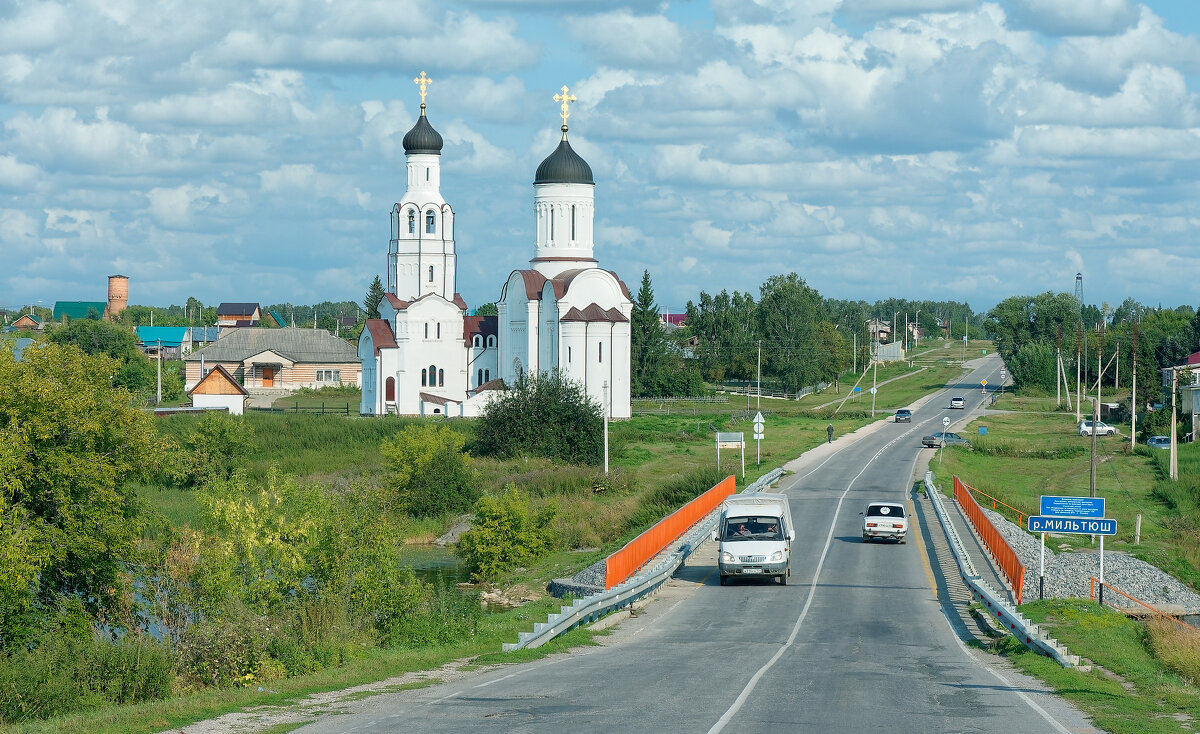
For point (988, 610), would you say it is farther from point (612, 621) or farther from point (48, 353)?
point (48, 353)

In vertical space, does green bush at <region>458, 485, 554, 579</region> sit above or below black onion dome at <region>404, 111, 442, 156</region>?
below

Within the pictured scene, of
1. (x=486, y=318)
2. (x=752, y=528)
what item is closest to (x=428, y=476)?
(x=752, y=528)

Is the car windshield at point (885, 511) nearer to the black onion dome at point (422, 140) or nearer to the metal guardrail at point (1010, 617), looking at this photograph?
the metal guardrail at point (1010, 617)

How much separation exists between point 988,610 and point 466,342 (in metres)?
62.8

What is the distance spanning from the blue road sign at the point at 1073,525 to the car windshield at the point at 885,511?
11.0m

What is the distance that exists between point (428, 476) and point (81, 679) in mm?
34349

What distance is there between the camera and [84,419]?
81.3 ft

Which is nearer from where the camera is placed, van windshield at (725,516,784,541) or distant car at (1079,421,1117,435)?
van windshield at (725,516,784,541)

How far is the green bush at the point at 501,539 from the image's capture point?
131 feet

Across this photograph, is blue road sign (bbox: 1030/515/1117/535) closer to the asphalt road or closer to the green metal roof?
the asphalt road

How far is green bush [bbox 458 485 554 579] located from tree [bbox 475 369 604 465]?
2224 centimetres

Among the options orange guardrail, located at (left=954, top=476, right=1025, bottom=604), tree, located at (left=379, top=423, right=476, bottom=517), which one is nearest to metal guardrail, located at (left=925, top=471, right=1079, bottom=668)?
orange guardrail, located at (left=954, top=476, right=1025, bottom=604)

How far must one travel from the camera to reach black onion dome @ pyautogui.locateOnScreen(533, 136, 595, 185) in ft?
271

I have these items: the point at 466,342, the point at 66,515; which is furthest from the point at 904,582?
the point at 466,342
